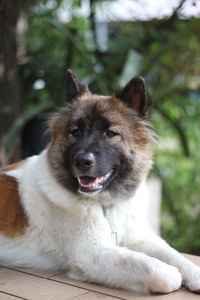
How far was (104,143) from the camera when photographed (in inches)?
133

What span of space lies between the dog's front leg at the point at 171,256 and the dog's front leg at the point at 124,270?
0.35ft

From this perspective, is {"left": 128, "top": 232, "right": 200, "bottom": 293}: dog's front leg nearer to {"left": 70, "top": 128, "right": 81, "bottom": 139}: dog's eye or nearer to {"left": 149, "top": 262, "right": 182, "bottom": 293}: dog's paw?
{"left": 149, "top": 262, "right": 182, "bottom": 293}: dog's paw

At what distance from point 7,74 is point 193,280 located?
415cm

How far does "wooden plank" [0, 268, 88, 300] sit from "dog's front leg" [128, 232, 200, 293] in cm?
62

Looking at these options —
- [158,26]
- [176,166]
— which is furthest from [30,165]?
[176,166]

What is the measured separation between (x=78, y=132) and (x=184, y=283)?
1214mm

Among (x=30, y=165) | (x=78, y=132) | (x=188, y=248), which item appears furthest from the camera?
(x=188, y=248)

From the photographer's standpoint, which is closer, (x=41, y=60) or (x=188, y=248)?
(x=188, y=248)

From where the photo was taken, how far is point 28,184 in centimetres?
362

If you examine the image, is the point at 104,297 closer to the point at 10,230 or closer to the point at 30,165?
the point at 10,230

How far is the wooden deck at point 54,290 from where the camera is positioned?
2.98 m

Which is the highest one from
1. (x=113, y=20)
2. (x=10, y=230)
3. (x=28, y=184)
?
(x=113, y=20)

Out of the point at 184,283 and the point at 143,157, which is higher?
the point at 143,157

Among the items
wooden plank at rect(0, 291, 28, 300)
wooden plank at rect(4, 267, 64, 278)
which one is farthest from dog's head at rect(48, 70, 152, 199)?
wooden plank at rect(0, 291, 28, 300)
